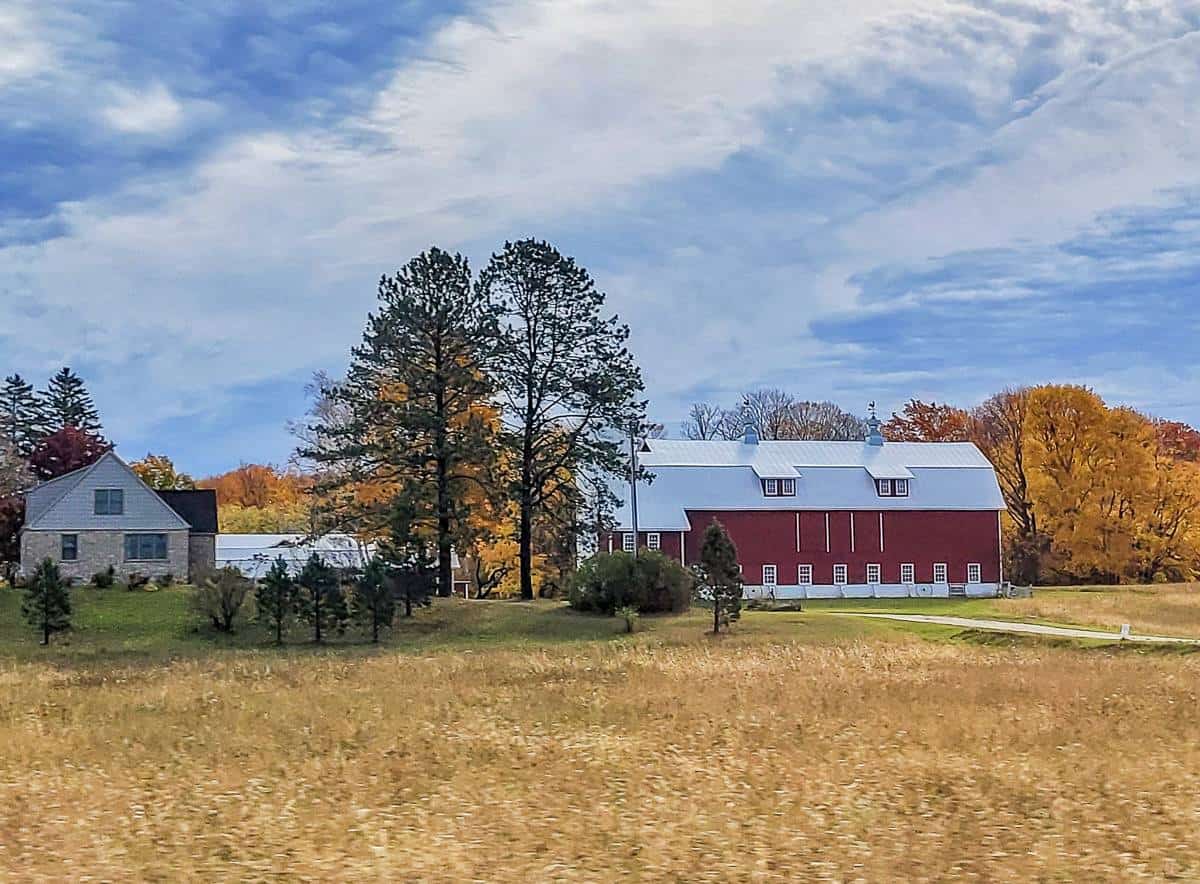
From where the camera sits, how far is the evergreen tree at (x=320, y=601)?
3319cm

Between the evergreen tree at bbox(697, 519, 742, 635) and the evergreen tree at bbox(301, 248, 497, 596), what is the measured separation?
10.4 meters

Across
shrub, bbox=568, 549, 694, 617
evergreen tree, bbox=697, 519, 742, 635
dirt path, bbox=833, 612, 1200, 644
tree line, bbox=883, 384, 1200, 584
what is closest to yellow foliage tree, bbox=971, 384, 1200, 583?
tree line, bbox=883, 384, 1200, 584

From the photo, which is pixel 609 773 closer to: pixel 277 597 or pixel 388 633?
pixel 277 597

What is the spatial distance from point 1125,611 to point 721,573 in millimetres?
17062

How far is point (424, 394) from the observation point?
4269cm

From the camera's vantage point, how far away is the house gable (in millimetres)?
49312

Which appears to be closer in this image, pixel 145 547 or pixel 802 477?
pixel 145 547

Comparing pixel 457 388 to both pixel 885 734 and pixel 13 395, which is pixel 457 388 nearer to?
pixel 885 734

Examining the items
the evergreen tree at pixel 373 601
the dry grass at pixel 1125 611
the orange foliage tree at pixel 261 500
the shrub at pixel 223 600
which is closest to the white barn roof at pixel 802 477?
the dry grass at pixel 1125 611

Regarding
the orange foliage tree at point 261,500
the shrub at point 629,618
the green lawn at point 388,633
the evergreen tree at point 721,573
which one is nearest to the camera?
the green lawn at point 388,633

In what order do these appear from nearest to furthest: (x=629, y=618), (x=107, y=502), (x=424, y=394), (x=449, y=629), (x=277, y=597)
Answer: (x=277, y=597)
(x=629, y=618)
(x=449, y=629)
(x=424, y=394)
(x=107, y=502)

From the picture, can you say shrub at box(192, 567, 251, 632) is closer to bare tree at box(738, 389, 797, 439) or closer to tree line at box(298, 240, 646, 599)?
tree line at box(298, 240, 646, 599)

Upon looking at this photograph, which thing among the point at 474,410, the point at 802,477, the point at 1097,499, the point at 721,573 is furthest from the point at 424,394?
the point at 1097,499

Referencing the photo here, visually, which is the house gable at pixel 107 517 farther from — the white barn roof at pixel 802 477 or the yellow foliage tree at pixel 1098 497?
the yellow foliage tree at pixel 1098 497
